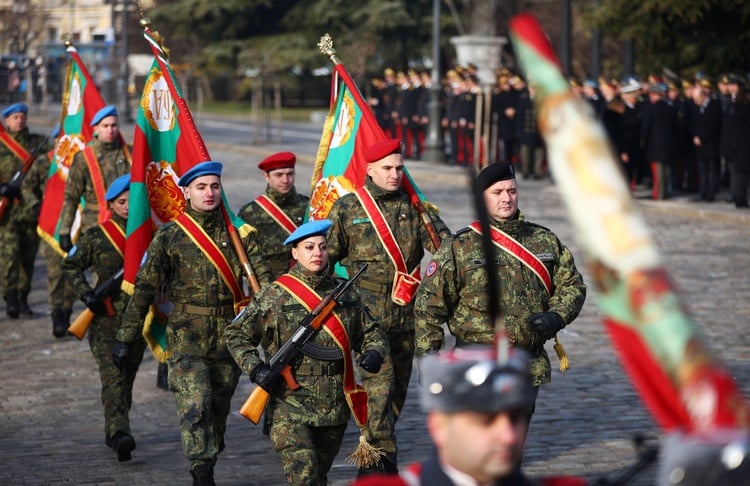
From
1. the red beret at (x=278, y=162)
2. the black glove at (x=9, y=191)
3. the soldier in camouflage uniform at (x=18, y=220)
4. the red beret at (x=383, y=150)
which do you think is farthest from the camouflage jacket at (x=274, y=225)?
the soldier in camouflage uniform at (x=18, y=220)

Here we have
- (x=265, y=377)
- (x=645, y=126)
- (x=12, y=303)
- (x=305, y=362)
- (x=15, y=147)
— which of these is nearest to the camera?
(x=265, y=377)

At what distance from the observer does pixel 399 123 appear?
35.7m

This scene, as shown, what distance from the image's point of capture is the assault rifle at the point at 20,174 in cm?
1488

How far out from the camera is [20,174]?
15117 mm

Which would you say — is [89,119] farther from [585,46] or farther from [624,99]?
[585,46]

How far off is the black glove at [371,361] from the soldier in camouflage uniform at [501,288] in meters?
0.31

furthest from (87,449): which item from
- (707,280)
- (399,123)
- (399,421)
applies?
(399,123)

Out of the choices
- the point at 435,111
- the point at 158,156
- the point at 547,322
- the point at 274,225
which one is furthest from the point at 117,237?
the point at 435,111

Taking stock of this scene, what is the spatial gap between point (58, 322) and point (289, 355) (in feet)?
22.8

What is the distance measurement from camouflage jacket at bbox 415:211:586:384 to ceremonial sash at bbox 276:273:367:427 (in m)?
0.42

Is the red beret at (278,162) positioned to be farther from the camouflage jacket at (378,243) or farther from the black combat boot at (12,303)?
the black combat boot at (12,303)

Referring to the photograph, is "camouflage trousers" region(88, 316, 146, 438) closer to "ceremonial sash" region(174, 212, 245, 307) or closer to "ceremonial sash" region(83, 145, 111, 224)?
"ceremonial sash" region(174, 212, 245, 307)

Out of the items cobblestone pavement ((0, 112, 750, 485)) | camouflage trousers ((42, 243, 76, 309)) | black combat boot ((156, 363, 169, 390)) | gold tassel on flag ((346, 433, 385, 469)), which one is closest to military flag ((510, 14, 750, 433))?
cobblestone pavement ((0, 112, 750, 485))

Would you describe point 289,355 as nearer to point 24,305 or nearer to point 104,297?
point 104,297
